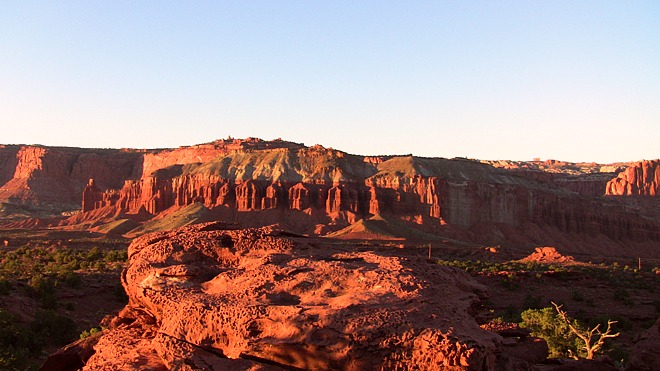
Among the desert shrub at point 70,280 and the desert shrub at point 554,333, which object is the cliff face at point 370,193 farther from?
the desert shrub at point 554,333

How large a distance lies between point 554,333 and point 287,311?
47.2 ft

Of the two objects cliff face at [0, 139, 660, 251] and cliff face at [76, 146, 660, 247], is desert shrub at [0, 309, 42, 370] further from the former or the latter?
cliff face at [76, 146, 660, 247]

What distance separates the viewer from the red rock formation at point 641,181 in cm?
12938

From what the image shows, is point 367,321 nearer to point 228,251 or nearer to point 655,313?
point 228,251

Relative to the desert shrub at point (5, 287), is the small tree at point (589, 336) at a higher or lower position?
higher

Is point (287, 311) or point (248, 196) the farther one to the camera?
point (248, 196)

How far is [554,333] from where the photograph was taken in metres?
18.0

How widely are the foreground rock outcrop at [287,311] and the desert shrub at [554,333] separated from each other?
1000 cm

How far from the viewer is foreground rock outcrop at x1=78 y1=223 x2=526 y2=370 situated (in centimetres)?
534

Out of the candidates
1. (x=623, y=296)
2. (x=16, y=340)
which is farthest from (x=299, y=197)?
(x=16, y=340)

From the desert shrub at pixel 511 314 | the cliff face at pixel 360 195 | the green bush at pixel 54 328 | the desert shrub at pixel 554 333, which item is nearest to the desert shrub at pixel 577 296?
the desert shrub at pixel 511 314

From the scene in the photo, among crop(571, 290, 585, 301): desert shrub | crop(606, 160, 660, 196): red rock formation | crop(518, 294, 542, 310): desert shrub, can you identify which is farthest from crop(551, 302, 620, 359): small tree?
crop(606, 160, 660, 196): red rock formation

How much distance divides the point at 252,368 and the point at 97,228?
2974 inches

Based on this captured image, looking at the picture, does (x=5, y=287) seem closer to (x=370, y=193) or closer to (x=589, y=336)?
(x=589, y=336)
